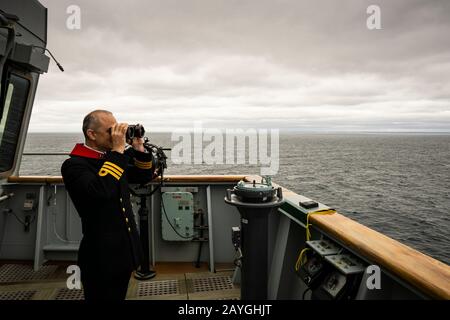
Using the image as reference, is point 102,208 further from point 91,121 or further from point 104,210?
point 91,121

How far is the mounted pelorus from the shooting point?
1.90 meters

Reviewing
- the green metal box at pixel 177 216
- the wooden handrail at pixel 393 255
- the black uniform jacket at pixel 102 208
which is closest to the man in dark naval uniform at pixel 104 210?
the black uniform jacket at pixel 102 208

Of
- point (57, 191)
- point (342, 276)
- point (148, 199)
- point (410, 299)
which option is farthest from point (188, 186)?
point (410, 299)

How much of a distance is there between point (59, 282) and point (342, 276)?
279cm

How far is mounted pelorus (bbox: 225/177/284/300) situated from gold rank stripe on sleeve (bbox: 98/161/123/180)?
676 mm

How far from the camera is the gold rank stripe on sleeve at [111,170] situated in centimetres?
161

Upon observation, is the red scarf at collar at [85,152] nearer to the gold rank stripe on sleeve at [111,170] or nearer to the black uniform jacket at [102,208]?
the black uniform jacket at [102,208]

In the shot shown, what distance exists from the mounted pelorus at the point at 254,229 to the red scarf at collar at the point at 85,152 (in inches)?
31.5

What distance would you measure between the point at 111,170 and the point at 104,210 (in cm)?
25

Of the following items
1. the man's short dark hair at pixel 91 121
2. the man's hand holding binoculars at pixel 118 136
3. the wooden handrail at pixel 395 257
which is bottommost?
the wooden handrail at pixel 395 257

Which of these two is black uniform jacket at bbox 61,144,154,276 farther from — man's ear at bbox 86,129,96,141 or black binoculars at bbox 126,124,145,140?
black binoculars at bbox 126,124,145,140

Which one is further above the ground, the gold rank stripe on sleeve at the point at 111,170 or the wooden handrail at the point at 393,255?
the gold rank stripe on sleeve at the point at 111,170

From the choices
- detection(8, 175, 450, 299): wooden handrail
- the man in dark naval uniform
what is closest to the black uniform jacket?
the man in dark naval uniform
